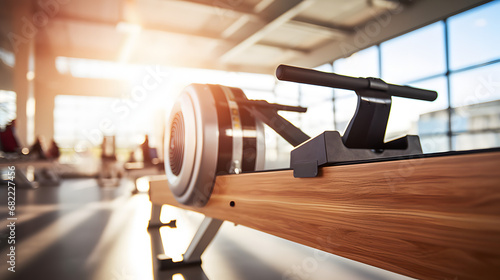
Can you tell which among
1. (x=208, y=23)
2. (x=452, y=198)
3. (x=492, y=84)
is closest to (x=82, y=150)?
(x=208, y=23)

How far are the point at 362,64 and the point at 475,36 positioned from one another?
7.74 ft

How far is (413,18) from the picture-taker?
595cm

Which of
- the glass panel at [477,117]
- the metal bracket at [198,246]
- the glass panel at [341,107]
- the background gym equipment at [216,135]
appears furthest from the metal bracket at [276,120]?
the glass panel at [341,107]

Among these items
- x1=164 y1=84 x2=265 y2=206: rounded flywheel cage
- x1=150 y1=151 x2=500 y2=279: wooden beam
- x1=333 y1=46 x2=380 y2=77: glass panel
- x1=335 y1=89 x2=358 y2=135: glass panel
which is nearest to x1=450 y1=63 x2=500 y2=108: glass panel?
x1=333 y1=46 x2=380 y2=77: glass panel

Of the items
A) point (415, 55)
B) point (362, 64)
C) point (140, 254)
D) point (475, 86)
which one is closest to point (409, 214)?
point (140, 254)

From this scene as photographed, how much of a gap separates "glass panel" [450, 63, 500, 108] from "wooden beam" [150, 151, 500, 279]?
5.24 meters

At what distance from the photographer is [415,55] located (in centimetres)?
598

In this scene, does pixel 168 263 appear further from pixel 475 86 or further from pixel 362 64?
pixel 362 64

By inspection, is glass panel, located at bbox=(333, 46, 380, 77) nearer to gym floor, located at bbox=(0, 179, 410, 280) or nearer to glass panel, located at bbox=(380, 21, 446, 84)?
glass panel, located at bbox=(380, 21, 446, 84)

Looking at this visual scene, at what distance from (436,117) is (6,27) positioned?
9.15 meters

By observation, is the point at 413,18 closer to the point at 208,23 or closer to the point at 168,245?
the point at 208,23

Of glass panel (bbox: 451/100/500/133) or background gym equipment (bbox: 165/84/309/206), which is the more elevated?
glass panel (bbox: 451/100/500/133)

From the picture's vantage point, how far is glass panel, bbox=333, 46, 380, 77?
677cm

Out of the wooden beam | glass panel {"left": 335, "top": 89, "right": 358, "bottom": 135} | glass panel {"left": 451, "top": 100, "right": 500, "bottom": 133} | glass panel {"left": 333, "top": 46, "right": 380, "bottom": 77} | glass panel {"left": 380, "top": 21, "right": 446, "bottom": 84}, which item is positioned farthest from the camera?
glass panel {"left": 335, "top": 89, "right": 358, "bottom": 135}
